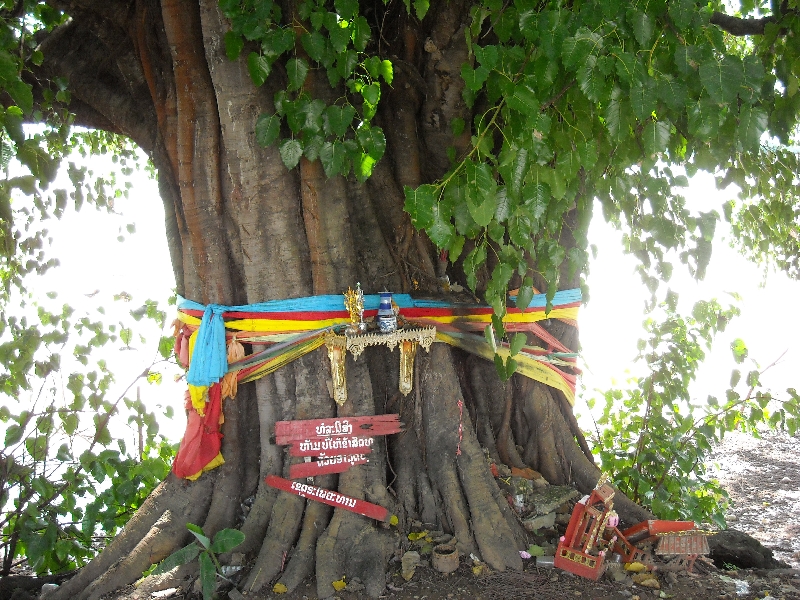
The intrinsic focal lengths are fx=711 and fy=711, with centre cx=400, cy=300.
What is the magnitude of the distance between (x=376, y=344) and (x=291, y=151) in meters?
0.91

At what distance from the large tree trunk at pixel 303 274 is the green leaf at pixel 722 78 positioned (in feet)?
4.68

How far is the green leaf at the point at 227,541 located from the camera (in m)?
2.77

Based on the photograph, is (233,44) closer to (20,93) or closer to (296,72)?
(296,72)

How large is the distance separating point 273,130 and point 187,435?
143 centimetres

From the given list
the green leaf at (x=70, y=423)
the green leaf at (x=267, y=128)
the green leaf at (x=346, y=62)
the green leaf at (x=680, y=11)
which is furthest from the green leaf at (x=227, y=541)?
the green leaf at (x=680, y=11)

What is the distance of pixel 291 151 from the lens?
2799 millimetres

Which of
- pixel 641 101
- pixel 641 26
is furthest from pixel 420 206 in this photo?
pixel 641 26

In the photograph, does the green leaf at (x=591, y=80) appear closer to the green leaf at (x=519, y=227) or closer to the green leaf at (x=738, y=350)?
the green leaf at (x=519, y=227)

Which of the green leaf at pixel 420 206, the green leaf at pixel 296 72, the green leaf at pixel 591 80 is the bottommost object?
the green leaf at pixel 420 206

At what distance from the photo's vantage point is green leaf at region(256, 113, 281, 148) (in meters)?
2.79

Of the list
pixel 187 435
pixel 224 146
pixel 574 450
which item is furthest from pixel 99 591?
pixel 574 450

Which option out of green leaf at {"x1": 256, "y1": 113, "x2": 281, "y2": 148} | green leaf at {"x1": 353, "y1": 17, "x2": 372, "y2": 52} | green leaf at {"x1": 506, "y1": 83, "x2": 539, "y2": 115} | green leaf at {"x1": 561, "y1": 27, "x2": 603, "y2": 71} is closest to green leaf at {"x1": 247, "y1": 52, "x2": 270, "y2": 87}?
green leaf at {"x1": 256, "y1": 113, "x2": 281, "y2": 148}

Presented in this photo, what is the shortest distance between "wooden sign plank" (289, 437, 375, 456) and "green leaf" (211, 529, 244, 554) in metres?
0.44

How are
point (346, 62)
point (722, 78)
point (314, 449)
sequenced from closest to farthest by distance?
point (722, 78)
point (346, 62)
point (314, 449)
